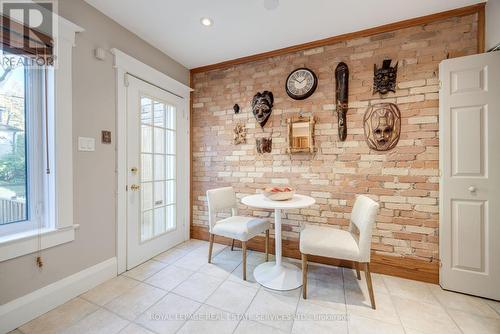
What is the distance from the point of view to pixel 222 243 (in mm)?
2912

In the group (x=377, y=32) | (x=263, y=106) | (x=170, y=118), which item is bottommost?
(x=170, y=118)

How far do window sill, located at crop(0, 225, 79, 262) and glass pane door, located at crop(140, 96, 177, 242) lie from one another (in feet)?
2.37

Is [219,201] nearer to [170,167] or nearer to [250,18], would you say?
[170,167]

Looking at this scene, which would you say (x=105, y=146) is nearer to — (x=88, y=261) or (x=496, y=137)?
(x=88, y=261)

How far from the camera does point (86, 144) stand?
72.6 inches

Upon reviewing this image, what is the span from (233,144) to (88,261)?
194 cm

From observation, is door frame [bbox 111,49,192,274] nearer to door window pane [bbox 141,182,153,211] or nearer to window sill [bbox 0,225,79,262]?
door window pane [bbox 141,182,153,211]

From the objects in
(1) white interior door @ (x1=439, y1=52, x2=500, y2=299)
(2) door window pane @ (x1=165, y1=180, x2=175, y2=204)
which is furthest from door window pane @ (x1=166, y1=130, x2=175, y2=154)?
(1) white interior door @ (x1=439, y1=52, x2=500, y2=299)

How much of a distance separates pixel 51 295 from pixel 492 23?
4.15m

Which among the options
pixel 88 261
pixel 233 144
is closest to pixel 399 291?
pixel 233 144

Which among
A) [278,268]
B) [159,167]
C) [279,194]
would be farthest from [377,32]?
[159,167]

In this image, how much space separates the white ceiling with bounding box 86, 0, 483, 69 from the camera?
1.83 meters

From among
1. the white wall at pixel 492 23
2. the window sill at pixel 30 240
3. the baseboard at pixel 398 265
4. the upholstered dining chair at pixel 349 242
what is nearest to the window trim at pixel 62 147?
the window sill at pixel 30 240

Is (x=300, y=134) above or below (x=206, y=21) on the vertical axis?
below
